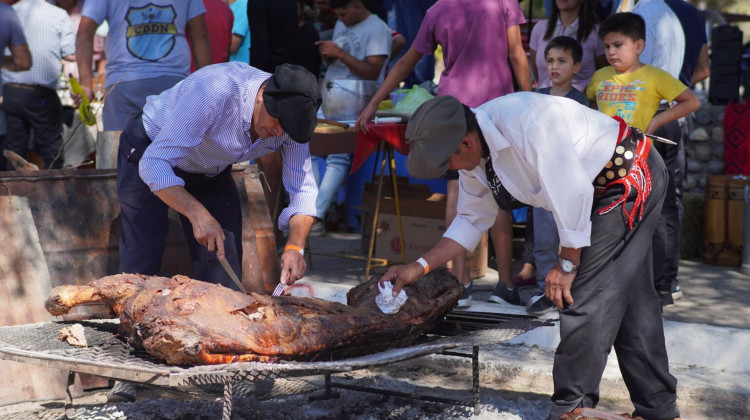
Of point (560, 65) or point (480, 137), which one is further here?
point (560, 65)

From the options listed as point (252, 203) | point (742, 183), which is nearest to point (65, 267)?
point (252, 203)

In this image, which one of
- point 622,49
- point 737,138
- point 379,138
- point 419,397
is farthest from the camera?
point 737,138

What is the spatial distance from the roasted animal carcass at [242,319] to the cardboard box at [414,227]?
2675 millimetres

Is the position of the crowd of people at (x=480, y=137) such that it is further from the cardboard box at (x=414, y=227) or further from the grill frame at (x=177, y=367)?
the cardboard box at (x=414, y=227)

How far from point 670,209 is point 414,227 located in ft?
6.41

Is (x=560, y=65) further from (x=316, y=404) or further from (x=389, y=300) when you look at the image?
(x=316, y=404)

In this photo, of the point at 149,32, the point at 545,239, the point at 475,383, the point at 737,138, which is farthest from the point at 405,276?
the point at 737,138

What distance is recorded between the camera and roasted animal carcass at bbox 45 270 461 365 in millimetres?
3135

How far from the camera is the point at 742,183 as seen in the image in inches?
280

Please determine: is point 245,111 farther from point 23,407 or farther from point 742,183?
point 742,183

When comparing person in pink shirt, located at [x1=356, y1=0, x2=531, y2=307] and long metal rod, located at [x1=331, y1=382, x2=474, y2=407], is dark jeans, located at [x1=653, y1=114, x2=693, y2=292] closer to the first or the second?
person in pink shirt, located at [x1=356, y1=0, x2=531, y2=307]

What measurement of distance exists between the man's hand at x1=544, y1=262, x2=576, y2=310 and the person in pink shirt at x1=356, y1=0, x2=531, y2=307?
84.9 inches

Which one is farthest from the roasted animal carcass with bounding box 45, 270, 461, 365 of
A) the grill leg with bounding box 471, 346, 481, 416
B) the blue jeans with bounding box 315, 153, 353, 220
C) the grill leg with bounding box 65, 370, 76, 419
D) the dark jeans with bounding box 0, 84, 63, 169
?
the dark jeans with bounding box 0, 84, 63, 169

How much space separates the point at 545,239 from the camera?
5770 mm
